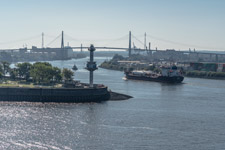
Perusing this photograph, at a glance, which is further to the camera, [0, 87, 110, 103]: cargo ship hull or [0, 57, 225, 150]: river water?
[0, 87, 110, 103]: cargo ship hull

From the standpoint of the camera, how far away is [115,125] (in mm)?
19062

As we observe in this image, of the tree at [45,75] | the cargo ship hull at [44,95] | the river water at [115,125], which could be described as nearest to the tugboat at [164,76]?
the tree at [45,75]

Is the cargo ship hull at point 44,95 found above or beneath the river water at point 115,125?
above

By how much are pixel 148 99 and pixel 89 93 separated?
4.16 meters

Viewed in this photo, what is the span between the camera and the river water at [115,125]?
16.0 m

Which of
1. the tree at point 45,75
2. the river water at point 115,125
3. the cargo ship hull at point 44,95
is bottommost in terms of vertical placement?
the river water at point 115,125

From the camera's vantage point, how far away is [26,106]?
77.7 ft

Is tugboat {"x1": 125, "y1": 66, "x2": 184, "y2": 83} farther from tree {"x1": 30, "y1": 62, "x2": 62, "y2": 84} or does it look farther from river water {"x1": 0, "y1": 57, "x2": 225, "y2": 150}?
river water {"x1": 0, "y1": 57, "x2": 225, "y2": 150}

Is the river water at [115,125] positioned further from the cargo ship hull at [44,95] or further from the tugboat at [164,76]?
the tugboat at [164,76]

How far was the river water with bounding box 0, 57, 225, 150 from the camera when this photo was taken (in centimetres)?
1595

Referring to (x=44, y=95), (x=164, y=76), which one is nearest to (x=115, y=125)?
(x=44, y=95)

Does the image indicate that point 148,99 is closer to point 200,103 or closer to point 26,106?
point 200,103

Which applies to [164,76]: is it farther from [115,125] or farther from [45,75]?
[115,125]

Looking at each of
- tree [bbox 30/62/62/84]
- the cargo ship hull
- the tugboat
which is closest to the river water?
the cargo ship hull
